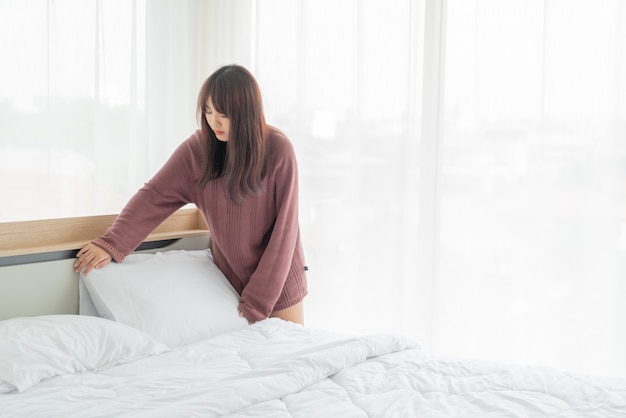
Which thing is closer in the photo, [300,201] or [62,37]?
[62,37]

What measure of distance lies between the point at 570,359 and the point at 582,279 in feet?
0.93

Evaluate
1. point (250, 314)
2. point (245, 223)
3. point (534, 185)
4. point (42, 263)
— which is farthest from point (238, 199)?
point (534, 185)

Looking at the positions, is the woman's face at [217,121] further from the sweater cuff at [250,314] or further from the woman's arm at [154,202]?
the sweater cuff at [250,314]

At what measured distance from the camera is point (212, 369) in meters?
1.83

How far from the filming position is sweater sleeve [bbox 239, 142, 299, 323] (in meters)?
2.39

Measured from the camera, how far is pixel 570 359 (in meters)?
2.33

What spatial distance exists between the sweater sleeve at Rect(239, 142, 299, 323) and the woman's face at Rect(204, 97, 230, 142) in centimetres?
22

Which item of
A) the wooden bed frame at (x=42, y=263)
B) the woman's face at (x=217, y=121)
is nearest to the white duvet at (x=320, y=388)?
the wooden bed frame at (x=42, y=263)

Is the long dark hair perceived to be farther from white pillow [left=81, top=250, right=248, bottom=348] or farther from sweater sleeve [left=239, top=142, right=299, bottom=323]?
white pillow [left=81, top=250, right=248, bottom=348]

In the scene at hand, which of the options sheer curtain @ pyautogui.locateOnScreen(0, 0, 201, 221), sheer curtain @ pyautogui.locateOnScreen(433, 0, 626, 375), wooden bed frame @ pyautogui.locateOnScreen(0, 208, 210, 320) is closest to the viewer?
wooden bed frame @ pyautogui.locateOnScreen(0, 208, 210, 320)

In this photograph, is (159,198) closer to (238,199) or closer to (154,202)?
(154,202)

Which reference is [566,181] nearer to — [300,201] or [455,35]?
[455,35]

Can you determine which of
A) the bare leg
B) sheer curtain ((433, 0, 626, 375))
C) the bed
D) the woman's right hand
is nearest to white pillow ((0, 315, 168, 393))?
the bed

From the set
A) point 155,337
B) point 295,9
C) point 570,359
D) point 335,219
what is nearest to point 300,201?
point 335,219
